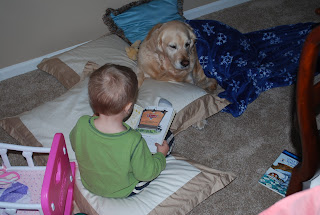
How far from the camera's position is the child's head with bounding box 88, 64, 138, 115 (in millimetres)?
1375

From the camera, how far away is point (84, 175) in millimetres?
1628

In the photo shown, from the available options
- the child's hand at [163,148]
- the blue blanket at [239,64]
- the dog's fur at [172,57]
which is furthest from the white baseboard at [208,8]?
the child's hand at [163,148]

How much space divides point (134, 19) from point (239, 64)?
915 mm

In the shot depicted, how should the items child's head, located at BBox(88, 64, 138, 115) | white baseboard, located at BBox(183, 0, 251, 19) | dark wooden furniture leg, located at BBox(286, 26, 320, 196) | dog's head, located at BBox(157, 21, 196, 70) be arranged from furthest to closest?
white baseboard, located at BBox(183, 0, 251, 19) → dog's head, located at BBox(157, 21, 196, 70) → child's head, located at BBox(88, 64, 138, 115) → dark wooden furniture leg, located at BBox(286, 26, 320, 196)

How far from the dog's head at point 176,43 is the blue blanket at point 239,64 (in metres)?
0.24

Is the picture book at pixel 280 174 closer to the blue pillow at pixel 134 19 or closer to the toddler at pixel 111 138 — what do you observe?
the toddler at pixel 111 138

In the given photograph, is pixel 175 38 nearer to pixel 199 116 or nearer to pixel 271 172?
pixel 199 116

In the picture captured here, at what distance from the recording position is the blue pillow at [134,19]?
2773mm

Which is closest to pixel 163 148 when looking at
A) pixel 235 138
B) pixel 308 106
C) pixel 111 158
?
pixel 111 158

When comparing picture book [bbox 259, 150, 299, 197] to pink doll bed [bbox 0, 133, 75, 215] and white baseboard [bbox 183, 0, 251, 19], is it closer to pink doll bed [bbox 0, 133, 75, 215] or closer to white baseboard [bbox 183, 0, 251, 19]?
pink doll bed [bbox 0, 133, 75, 215]

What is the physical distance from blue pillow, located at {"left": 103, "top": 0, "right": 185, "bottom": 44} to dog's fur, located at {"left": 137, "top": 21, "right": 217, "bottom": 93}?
0.38m

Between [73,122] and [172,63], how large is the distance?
75 centimetres

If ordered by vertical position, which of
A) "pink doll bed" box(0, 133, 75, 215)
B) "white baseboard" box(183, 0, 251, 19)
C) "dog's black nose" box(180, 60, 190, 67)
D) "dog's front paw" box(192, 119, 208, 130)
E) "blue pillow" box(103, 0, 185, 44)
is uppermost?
"blue pillow" box(103, 0, 185, 44)

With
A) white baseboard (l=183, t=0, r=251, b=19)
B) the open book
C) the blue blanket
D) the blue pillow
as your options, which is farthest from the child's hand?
white baseboard (l=183, t=0, r=251, b=19)
